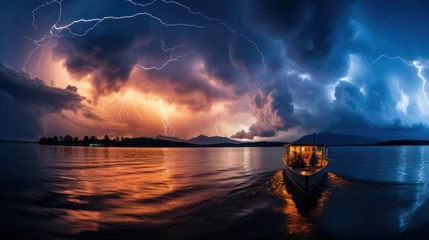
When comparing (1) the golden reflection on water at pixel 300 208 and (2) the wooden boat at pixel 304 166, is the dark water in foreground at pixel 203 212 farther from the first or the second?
(2) the wooden boat at pixel 304 166

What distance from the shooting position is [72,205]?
1786cm

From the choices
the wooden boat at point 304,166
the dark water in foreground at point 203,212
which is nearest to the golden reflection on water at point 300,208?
the dark water in foreground at point 203,212

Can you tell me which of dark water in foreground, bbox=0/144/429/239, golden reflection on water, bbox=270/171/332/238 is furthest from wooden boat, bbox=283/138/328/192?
dark water in foreground, bbox=0/144/429/239

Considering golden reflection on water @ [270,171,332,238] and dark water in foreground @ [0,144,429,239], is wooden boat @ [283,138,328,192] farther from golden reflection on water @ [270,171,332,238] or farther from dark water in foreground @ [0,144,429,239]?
dark water in foreground @ [0,144,429,239]

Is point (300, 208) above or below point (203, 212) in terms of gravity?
below

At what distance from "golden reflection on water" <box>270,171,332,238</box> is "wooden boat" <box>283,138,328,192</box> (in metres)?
0.95

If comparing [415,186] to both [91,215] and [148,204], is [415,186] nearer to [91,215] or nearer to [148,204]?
[148,204]

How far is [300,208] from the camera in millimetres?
18625

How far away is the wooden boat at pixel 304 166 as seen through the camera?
23.3m

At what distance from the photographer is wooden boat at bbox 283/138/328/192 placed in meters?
23.3

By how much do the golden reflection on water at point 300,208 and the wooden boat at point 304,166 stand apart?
955 millimetres

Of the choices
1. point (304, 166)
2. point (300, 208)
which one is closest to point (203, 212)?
point (300, 208)

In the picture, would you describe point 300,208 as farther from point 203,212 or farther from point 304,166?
point 304,166

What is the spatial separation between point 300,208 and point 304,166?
560 inches
